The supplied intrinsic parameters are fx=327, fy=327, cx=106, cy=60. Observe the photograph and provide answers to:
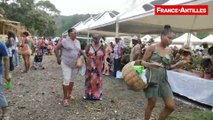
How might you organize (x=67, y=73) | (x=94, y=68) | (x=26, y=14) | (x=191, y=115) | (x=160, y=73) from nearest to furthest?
1. (x=160, y=73)
2. (x=191, y=115)
3. (x=67, y=73)
4. (x=94, y=68)
5. (x=26, y=14)

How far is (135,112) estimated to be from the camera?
6.80m

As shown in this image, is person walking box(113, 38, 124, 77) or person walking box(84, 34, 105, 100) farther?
person walking box(113, 38, 124, 77)

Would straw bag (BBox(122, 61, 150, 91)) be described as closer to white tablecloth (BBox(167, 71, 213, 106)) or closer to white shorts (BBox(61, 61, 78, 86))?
white shorts (BBox(61, 61, 78, 86))

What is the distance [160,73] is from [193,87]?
10.3 feet

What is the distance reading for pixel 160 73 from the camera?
5.04 meters

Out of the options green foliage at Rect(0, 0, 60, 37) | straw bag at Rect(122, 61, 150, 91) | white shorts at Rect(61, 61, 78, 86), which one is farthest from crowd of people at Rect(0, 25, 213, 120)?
green foliage at Rect(0, 0, 60, 37)

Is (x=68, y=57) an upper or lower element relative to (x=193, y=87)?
upper

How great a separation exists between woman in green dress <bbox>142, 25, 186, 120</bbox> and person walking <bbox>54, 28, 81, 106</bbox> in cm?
253

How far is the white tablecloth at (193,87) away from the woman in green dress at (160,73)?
2.50 metres

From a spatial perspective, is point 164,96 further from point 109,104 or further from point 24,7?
point 24,7

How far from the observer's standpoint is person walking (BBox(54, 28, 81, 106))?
23.7ft

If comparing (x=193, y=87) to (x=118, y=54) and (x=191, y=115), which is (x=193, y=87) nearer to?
(x=191, y=115)

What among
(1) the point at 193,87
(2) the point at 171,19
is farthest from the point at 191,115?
(2) the point at 171,19

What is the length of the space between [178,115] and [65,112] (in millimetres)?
2276
